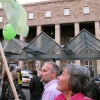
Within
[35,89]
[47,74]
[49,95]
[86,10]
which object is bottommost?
[35,89]

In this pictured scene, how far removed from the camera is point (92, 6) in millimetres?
32281

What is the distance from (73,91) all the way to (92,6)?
3227 centimetres

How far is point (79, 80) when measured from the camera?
1.87 metres

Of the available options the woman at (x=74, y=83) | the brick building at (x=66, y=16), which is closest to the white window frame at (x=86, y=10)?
the brick building at (x=66, y=16)

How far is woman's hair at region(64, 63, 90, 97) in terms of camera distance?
1835mm

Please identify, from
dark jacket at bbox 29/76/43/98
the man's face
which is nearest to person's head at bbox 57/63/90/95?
the man's face

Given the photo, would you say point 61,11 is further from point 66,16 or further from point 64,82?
point 64,82

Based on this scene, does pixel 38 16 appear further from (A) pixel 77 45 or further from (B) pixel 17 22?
(B) pixel 17 22

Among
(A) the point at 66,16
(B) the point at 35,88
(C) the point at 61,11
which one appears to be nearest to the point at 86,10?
(A) the point at 66,16

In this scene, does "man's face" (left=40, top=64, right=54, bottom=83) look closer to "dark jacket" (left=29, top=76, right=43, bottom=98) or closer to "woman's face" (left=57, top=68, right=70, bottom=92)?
"woman's face" (left=57, top=68, right=70, bottom=92)

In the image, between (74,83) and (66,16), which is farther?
(66,16)

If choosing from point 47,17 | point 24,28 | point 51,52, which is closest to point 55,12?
point 47,17

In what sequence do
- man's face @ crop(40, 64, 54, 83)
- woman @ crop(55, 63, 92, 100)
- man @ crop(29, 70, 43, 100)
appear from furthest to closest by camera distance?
man @ crop(29, 70, 43, 100) < man's face @ crop(40, 64, 54, 83) < woman @ crop(55, 63, 92, 100)

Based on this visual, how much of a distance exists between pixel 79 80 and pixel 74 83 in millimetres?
60
